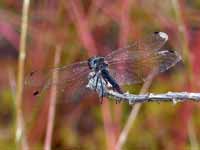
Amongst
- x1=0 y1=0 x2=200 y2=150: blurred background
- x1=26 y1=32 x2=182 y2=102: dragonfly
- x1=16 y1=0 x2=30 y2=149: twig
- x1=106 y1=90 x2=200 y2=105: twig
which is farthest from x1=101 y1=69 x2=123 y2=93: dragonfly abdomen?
x1=0 y1=0 x2=200 y2=150: blurred background

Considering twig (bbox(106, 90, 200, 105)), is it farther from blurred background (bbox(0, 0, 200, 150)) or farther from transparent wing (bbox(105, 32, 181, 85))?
blurred background (bbox(0, 0, 200, 150))

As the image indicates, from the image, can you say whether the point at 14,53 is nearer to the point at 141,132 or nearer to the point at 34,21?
the point at 34,21

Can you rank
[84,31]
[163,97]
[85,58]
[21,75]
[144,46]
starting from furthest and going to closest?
[85,58]
[84,31]
[21,75]
[144,46]
[163,97]

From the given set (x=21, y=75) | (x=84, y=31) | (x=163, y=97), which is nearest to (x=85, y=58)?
(x=84, y=31)

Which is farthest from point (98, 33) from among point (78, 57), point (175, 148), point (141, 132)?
point (175, 148)

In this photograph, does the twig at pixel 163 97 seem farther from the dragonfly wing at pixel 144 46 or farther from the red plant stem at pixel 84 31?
the red plant stem at pixel 84 31

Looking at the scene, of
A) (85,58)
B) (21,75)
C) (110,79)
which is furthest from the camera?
(85,58)

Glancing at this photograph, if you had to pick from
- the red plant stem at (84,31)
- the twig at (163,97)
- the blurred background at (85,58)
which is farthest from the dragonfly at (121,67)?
the red plant stem at (84,31)

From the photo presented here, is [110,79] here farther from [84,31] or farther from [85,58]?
[85,58]
